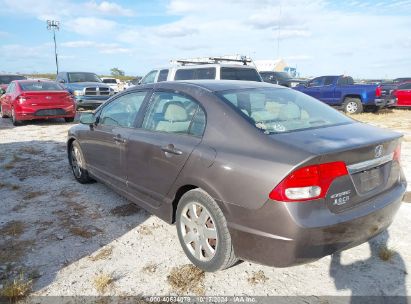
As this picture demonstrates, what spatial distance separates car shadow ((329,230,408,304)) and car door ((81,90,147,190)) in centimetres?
246

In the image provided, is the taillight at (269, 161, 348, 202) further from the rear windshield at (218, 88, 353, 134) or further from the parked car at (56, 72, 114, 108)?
the parked car at (56, 72, 114, 108)

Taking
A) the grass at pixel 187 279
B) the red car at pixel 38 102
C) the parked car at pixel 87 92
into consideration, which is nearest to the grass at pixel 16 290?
the grass at pixel 187 279

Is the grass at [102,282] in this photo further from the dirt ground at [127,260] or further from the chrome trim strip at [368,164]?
the chrome trim strip at [368,164]

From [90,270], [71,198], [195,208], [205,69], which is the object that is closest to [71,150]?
[71,198]

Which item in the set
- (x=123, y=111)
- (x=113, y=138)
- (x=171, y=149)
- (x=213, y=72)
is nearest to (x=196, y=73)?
(x=213, y=72)

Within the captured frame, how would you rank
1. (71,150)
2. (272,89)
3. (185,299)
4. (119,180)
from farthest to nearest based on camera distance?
(71,150) < (119,180) < (272,89) < (185,299)

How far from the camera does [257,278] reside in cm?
298

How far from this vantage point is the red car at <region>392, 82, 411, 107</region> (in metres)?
16.5

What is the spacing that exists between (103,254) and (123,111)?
5.80 ft

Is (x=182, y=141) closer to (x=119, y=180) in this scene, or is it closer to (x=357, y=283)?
(x=119, y=180)

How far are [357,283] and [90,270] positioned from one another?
7.49ft

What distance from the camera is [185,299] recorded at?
2734 millimetres

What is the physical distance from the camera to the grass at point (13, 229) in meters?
3.80

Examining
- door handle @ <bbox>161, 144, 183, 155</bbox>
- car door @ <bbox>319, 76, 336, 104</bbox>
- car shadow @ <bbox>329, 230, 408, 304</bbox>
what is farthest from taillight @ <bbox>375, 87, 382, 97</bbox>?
door handle @ <bbox>161, 144, 183, 155</bbox>
